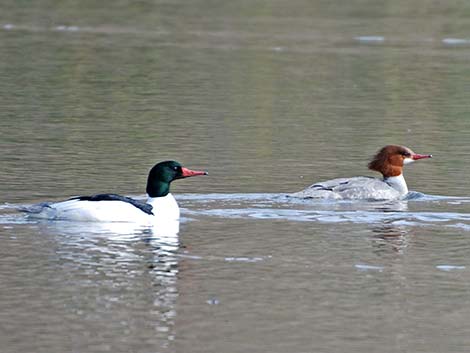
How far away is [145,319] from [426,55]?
A: 22293mm

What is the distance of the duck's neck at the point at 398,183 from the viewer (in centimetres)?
1569

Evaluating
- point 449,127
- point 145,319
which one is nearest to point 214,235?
point 145,319

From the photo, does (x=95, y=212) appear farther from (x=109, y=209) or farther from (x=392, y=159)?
(x=392, y=159)

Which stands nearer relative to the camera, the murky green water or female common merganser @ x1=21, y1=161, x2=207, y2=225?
the murky green water

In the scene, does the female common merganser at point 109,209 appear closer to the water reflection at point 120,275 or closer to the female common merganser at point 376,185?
the water reflection at point 120,275

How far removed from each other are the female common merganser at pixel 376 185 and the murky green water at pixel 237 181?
206 mm

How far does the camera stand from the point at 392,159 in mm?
16234

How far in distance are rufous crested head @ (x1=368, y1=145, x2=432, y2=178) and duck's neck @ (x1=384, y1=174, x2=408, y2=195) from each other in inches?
3.0

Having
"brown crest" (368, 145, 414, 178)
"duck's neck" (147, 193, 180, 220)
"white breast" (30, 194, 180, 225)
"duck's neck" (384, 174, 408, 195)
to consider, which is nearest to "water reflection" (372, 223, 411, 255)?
"duck's neck" (147, 193, 180, 220)

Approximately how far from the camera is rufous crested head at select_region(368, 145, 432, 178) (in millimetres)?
16172

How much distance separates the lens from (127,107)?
75.6ft

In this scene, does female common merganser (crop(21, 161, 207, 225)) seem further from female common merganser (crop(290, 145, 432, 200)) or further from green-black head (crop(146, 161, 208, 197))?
female common merganser (crop(290, 145, 432, 200))

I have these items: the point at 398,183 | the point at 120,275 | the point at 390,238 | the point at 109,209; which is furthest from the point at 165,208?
the point at 398,183

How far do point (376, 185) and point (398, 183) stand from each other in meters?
0.42
